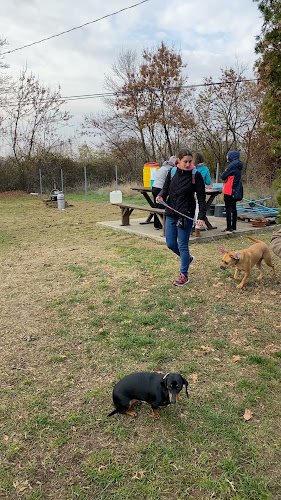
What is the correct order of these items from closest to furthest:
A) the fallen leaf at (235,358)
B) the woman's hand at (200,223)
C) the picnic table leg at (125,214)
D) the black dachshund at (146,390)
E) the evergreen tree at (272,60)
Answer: the black dachshund at (146,390) < the fallen leaf at (235,358) < the evergreen tree at (272,60) < the woman's hand at (200,223) < the picnic table leg at (125,214)

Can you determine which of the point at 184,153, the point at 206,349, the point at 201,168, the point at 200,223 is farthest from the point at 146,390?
the point at 201,168

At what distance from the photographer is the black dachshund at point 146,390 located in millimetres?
2196

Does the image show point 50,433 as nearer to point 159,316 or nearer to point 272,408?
point 272,408

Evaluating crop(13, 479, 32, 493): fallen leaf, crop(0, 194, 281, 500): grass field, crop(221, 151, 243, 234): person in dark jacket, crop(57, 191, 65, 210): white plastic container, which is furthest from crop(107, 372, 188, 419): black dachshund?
crop(57, 191, 65, 210): white plastic container

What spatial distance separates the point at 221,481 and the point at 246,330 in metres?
1.83

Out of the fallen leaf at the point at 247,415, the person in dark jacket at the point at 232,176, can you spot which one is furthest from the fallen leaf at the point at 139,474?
the person in dark jacket at the point at 232,176

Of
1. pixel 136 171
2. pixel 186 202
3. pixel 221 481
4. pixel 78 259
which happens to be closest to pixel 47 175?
pixel 136 171

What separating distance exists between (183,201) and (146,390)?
264 cm

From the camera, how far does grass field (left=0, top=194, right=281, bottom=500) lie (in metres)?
1.91

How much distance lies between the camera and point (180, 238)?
4.53 meters

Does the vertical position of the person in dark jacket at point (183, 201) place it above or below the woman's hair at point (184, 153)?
below

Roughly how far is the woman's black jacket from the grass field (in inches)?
39.8

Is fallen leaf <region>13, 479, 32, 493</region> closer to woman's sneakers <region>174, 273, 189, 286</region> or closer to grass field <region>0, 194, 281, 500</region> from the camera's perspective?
grass field <region>0, 194, 281, 500</region>

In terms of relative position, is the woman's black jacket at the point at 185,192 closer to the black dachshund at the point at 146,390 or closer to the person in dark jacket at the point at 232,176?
the black dachshund at the point at 146,390
